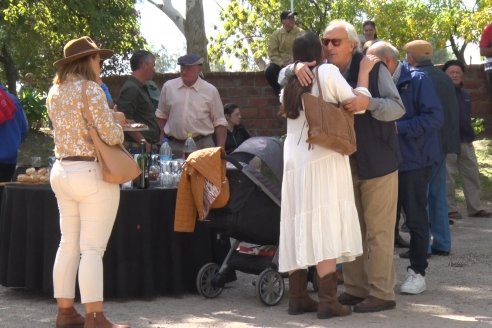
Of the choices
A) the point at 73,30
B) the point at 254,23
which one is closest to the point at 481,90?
the point at 73,30

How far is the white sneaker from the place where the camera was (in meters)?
8.52

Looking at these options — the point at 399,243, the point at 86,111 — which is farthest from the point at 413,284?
the point at 86,111

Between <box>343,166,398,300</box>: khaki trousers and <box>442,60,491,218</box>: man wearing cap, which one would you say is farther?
<box>442,60,491,218</box>: man wearing cap

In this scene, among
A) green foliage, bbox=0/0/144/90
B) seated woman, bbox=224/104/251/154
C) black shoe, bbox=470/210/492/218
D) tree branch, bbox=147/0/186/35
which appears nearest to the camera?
seated woman, bbox=224/104/251/154

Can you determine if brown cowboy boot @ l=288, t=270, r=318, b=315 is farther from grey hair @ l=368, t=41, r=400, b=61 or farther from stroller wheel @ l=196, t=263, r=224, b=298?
grey hair @ l=368, t=41, r=400, b=61

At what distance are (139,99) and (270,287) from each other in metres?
3.08

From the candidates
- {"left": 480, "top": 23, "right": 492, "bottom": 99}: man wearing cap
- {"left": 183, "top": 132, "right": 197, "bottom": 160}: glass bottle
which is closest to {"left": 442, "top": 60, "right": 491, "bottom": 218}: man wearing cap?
{"left": 480, "top": 23, "right": 492, "bottom": 99}: man wearing cap

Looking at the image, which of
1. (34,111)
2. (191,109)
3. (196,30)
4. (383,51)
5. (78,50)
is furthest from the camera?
(196,30)

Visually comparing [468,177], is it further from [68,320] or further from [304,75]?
[68,320]

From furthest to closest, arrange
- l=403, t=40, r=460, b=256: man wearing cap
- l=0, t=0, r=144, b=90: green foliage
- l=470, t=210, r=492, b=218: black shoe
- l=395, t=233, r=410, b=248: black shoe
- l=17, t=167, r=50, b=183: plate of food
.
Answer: l=0, t=0, r=144, b=90: green foliage
l=470, t=210, r=492, b=218: black shoe
l=395, t=233, r=410, b=248: black shoe
l=403, t=40, r=460, b=256: man wearing cap
l=17, t=167, r=50, b=183: plate of food

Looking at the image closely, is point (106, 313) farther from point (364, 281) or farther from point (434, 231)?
point (434, 231)

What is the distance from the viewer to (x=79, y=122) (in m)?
7.13

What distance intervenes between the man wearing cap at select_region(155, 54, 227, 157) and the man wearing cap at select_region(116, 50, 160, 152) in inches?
9.3

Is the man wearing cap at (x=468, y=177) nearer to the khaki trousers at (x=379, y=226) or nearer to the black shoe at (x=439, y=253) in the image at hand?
the black shoe at (x=439, y=253)
